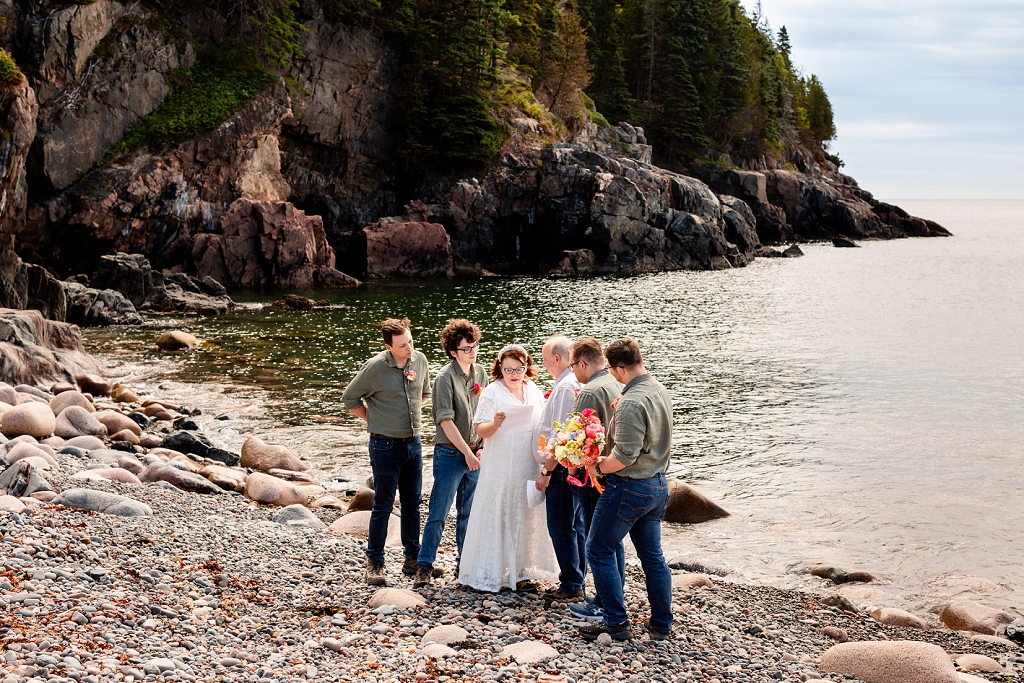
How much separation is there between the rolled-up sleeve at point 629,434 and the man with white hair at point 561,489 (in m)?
0.85

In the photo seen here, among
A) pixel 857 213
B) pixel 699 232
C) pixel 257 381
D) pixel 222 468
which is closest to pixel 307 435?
pixel 222 468

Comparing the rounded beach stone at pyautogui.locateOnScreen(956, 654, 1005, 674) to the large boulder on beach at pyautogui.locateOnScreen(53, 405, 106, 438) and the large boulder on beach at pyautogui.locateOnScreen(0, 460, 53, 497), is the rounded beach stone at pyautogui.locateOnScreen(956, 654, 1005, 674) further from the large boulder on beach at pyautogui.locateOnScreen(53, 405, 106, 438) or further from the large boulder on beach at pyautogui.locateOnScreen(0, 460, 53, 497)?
the large boulder on beach at pyautogui.locateOnScreen(53, 405, 106, 438)

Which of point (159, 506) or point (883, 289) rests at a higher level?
point (883, 289)

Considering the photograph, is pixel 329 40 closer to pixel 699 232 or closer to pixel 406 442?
pixel 699 232

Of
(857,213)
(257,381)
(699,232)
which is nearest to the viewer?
(257,381)

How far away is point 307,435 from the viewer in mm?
Result: 17391

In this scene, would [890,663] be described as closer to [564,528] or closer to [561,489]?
[564,528]

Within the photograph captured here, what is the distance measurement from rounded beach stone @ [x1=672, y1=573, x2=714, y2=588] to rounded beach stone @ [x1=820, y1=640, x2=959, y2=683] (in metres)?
2.47

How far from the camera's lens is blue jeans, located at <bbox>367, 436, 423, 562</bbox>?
813cm

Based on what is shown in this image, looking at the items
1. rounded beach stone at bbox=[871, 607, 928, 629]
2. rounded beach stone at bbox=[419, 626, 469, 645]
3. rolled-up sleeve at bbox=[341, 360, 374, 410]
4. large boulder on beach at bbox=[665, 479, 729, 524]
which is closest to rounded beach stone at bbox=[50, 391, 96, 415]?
Result: rolled-up sleeve at bbox=[341, 360, 374, 410]

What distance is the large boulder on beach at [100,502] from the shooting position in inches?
348

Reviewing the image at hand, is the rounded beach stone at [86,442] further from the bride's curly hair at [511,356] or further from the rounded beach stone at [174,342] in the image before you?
the rounded beach stone at [174,342]

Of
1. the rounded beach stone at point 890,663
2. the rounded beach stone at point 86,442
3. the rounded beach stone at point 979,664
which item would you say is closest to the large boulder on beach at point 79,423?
the rounded beach stone at point 86,442

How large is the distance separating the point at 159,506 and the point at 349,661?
480 centimetres
